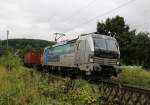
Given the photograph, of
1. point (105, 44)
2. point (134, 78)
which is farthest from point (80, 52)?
point (134, 78)

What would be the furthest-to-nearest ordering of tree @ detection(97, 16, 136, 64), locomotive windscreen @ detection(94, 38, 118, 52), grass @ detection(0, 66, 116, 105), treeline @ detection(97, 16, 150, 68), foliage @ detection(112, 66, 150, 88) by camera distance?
tree @ detection(97, 16, 136, 64) → treeline @ detection(97, 16, 150, 68) → foliage @ detection(112, 66, 150, 88) → locomotive windscreen @ detection(94, 38, 118, 52) → grass @ detection(0, 66, 116, 105)

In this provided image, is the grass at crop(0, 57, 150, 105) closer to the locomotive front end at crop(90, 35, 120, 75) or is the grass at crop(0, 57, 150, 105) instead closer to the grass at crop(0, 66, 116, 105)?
the grass at crop(0, 66, 116, 105)

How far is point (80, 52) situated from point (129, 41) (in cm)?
3140

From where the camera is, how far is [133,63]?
171 feet

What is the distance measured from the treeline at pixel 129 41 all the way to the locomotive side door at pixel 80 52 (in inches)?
761

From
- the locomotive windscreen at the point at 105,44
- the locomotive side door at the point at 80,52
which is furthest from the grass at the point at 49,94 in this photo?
the locomotive side door at the point at 80,52

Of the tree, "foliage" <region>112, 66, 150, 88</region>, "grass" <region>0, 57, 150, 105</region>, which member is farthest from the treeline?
"grass" <region>0, 57, 150, 105</region>

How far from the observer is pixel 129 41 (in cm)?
5409

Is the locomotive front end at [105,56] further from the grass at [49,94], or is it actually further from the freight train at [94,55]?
the grass at [49,94]

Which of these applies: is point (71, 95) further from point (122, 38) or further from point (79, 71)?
point (122, 38)

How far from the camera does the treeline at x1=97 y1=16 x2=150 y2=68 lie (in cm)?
4810

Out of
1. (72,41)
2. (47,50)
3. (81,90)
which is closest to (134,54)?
(47,50)

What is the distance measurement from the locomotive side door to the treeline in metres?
19.3

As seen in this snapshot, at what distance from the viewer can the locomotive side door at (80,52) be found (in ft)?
75.7
